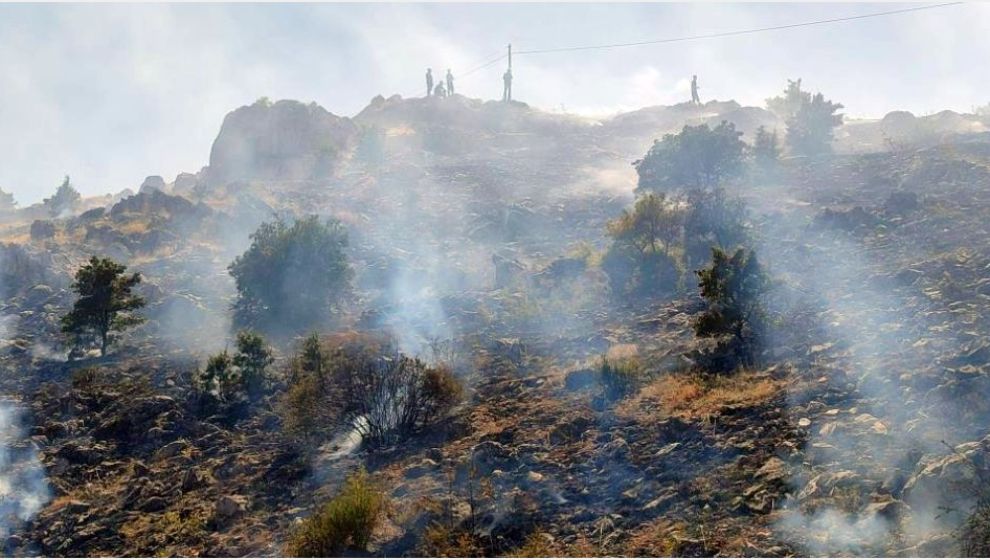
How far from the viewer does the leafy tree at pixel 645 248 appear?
17.8m

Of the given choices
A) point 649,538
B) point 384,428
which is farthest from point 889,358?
point 384,428

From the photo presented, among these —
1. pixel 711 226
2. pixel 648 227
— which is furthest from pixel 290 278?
pixel 711 226

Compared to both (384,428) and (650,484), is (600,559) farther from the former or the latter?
(384,428)

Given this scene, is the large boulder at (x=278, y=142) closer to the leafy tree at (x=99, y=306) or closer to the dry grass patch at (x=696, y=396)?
the leafy tree at (x=99, y=306)

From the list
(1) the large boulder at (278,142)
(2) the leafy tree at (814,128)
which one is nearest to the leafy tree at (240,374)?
(1) the large boulder at (278,142)

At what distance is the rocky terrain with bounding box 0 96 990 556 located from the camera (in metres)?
7.23

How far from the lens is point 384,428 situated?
10.8m

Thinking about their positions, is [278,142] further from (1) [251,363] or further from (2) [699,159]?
(1) [251,363]

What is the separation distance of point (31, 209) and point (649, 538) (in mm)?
45844

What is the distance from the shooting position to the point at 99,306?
599 inches

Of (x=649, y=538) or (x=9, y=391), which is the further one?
(x=9, y=391)

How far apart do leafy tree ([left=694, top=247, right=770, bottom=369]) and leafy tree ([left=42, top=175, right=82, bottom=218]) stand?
3851cm

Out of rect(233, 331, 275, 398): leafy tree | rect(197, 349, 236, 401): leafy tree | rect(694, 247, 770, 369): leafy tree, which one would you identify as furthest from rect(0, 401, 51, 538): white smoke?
rect(694, 247, 770, 369): leafy tree

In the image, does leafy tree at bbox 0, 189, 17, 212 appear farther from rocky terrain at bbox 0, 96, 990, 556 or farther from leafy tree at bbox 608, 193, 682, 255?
leafy tree at bbox 608, 193, 682, 255
